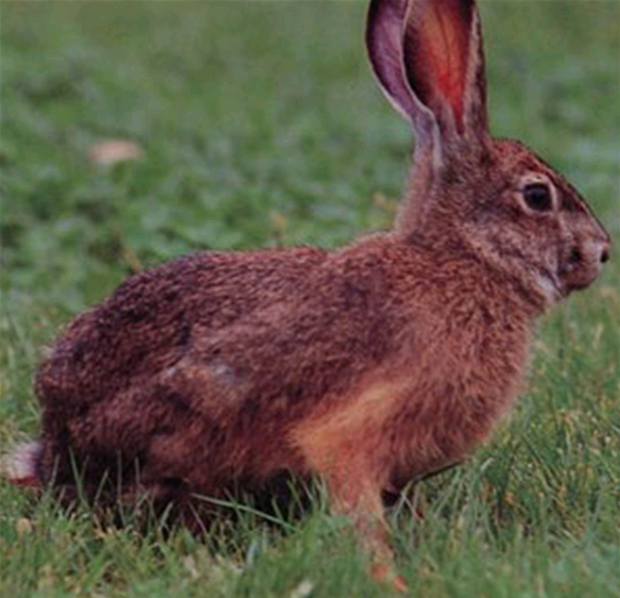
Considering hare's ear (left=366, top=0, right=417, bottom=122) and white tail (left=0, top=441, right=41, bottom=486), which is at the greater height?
hare's ear (left=366, top=0, right=417, bottom=122)

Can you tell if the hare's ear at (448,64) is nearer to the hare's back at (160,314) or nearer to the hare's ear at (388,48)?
the hare's ear at (388,48)

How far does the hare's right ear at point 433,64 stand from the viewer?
15.5ft

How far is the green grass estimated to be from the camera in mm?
4180

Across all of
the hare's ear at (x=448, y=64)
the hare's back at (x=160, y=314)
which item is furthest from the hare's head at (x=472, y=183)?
the hare's back at (x=160, y=314)

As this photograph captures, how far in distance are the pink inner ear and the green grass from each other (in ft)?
2.80

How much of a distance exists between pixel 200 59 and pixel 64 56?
4.46 ft

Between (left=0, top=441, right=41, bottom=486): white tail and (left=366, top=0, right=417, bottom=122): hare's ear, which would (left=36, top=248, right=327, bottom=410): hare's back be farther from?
(left=366, top=0, right=417, bottom=122): hare's ear

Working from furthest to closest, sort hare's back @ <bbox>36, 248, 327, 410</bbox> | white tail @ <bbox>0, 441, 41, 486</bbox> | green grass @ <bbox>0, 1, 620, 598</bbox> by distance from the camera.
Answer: white tail @ <bbox>0, 441, 41, 486</bbox> < hare's back @ <bbox>36, 248, 327, 410</bbox> < green grass @ <bbox>0, 1, 620, 598</bbox>

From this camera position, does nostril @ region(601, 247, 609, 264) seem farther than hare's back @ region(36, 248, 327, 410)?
Yes

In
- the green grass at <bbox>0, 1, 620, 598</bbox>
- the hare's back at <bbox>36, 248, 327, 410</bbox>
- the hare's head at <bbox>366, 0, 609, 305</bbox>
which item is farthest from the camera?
the hare's head at <bbox>366, 0, 609, 305</bbox>

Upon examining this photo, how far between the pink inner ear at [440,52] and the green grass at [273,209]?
853mm

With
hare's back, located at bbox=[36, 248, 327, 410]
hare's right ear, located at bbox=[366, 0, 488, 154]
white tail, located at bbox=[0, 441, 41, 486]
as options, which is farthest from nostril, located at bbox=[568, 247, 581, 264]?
white tail, located at bbox=[0, 441, 41, 486]

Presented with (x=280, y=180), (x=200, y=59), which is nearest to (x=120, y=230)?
(x=280, y=180)

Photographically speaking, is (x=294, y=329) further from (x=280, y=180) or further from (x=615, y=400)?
(x=280, y=180)
